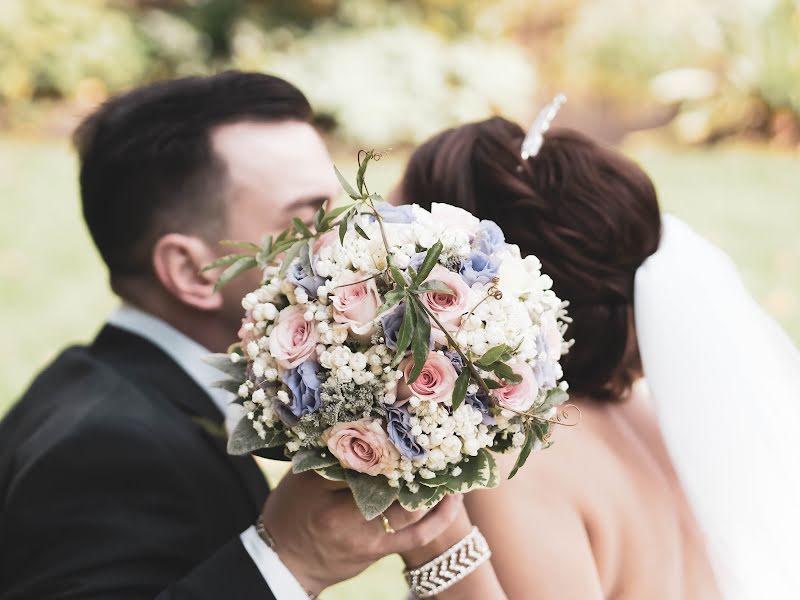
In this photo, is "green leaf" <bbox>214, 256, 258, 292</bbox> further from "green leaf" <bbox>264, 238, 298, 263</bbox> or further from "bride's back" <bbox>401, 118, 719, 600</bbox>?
"bride's back" <bbox>401, 118, 719, 600</bbox>

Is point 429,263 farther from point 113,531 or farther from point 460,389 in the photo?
point 113,531

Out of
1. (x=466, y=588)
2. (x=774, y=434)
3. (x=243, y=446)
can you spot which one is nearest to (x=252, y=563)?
(x=243, y=446)

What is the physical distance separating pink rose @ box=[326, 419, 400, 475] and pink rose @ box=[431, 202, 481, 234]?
0.40 metres

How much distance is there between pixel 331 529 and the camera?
1.83 meters

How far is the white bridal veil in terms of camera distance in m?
2.33

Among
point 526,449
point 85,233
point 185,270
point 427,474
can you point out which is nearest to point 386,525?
point 427,474

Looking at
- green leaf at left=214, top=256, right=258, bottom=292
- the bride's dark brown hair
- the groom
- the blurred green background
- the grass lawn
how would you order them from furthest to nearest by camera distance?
the blurred green background < the grass lawn < the bride's dark brown hair < the groom < green leaf at left=214, top=256, right=258, bottom=292

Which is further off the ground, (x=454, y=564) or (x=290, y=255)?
(x=290, y=255)

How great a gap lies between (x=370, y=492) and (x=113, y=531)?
745 millimetres

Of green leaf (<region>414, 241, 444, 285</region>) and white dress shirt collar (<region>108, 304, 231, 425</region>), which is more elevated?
green leaf (<region>414, 241, 444, 285</region>)

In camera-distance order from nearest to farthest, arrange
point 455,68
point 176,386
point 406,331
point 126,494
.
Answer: point 406,331 → point 126,494 → point 176,386 → point 455,68

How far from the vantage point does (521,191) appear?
2.29 metres

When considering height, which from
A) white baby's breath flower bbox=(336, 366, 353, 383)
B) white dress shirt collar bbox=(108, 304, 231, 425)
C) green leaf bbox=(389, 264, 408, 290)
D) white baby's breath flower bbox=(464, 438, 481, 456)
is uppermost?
green leaf bbox=(389, 264, 408, 290)

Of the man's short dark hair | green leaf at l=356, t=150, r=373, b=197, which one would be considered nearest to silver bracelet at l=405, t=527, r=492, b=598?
green leaf at l=356, t=150, r=373, b=197
